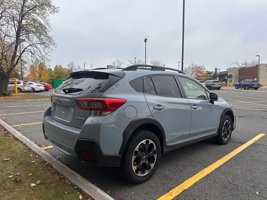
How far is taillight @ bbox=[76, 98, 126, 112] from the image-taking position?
341 cm

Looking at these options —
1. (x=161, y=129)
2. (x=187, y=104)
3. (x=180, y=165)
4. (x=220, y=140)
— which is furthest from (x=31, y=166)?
(x=220, y=140)

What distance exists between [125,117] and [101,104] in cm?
38

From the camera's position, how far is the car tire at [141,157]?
142 inches

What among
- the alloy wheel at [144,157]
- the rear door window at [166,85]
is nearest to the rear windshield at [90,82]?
the rear door window at [166,85]

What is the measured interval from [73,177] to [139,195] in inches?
40.1

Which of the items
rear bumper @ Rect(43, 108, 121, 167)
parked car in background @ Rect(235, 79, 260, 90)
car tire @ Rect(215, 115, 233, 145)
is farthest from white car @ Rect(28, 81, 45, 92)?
parked car in background @ Rect(235, 79, 260, 90)

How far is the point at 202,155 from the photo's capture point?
5121 mm

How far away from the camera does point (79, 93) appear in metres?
3.73

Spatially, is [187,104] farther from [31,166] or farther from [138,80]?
[31,166]

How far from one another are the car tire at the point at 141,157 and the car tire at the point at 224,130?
2314 millimetres

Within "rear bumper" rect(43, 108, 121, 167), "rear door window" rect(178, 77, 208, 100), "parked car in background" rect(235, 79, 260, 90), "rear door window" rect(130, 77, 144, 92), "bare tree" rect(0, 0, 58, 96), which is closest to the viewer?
"rear bumper" rect(43, 108, 121, 167)

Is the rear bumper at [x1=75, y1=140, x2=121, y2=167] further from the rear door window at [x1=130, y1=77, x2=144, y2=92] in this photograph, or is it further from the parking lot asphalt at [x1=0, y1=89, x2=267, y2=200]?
the rear door window at [x1=130, y1=77, x2=144, y2=92]

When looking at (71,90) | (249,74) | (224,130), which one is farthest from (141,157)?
(249,74)

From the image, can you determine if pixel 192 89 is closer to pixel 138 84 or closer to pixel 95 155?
pixel 138 84
